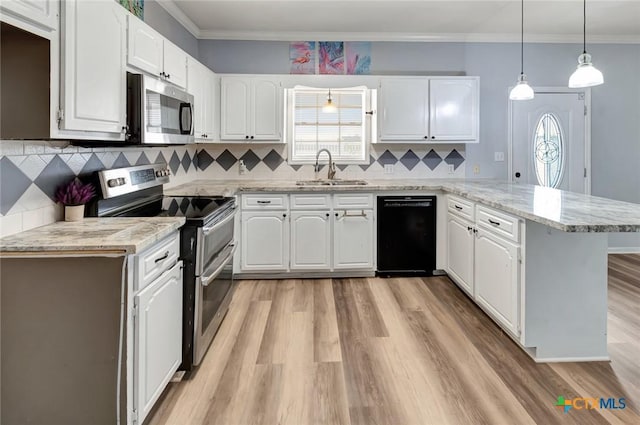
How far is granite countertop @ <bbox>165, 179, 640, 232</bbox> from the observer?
6.37ft

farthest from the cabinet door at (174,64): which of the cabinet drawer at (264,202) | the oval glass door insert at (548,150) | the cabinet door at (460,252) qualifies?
the oval glass door insert at (548,150)

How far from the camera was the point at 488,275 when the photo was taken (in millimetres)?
2896

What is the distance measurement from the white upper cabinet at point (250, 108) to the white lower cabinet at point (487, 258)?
1954 millimetres

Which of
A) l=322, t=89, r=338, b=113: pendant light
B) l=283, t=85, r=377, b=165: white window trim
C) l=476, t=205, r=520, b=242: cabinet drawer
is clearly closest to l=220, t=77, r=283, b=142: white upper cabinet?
l=283, t=85, r=377, b=165: white window trim

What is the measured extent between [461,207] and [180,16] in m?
3.13

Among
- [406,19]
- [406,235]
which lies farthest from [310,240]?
[406,19]

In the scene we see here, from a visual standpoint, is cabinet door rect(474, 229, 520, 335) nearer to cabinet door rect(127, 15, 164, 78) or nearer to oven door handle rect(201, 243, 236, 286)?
oven door handle rect(201, 243, 236, 286)

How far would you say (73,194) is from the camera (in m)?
2.04

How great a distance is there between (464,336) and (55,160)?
104 inches

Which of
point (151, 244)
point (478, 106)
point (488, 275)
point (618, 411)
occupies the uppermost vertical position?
point (478, 106)

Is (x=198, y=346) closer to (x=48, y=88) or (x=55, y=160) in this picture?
(x=55, y=160)

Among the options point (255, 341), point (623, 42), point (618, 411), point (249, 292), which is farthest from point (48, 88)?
point (623, 42)

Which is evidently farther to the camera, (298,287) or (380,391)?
(298,287)

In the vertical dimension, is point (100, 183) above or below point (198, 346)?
above
